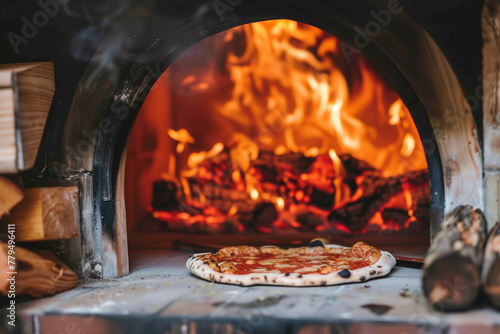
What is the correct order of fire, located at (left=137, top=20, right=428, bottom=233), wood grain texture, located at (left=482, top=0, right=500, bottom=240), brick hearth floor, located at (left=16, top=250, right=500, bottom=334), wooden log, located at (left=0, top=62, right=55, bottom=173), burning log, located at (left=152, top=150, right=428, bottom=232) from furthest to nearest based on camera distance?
fire, located at (left=137, top=20, right=428, bottom=233) < burning log, located at (left=152, top=150, right=428, bottom=232) < wood grain texture, located at (left=482, top=0, right=500, bottom=240) < wooden log, located at (left=0, top=62, right=55, bottom=173) < brick hearth floor, located at (left=16, top=250, right=500, bottom=334)

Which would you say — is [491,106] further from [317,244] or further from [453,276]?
[317,244]

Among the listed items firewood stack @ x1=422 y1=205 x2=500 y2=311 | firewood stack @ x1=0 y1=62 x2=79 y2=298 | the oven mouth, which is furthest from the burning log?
firewood stack @ x1=422 y1=205 x2=500 y2=311

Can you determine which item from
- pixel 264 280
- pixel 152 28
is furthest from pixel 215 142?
pixel 264 280

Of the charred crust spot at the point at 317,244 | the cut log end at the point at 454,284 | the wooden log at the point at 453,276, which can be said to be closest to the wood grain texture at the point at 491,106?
the wooden log at the point at 453,276

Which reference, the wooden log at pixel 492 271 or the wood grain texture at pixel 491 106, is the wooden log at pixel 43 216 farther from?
the wood grain texture at pixel 491 106

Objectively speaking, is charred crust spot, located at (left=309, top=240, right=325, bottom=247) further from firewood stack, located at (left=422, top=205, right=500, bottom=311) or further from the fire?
firewood stack, located at (left=422, top=205, right=500, bottom=311)

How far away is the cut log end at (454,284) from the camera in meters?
1.85

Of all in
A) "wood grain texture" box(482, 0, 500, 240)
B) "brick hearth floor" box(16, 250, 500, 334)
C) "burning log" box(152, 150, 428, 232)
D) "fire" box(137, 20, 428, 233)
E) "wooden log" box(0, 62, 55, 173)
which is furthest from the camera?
"fire" box(137, 20, 428, 233)

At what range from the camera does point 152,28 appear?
2762 mm

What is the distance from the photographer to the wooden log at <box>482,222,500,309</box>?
1.85 m

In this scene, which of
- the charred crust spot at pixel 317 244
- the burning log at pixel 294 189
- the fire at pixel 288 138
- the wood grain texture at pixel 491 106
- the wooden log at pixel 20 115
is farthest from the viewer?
the fire at pixel 288 138

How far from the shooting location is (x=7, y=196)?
7.29 ft

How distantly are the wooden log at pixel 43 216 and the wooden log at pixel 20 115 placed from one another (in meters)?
0.23

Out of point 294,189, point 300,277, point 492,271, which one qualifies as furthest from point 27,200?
point 294,189
